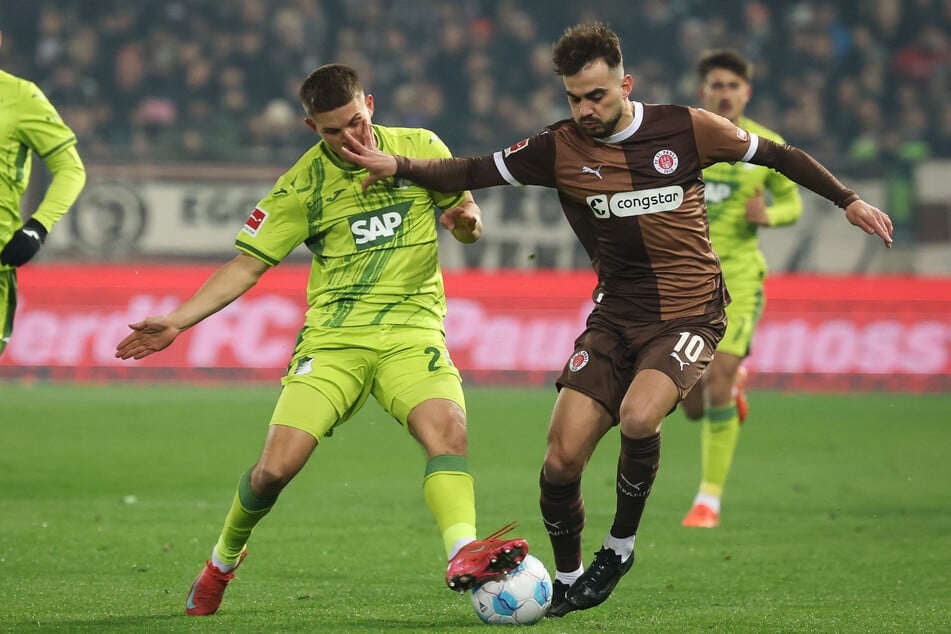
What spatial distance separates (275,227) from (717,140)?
175cm

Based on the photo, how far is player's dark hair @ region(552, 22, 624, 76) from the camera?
18.0 ft

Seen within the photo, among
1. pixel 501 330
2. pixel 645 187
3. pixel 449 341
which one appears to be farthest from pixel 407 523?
pixel 501 330

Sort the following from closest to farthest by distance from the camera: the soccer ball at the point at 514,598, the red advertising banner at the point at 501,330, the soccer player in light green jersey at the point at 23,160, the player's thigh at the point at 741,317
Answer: the soccer ball at the point at 514,598, the soccer player in light green jersey at the point at 23,160, the player's thigh at the point at 741,317, the red advertising banner at the point at 501,330

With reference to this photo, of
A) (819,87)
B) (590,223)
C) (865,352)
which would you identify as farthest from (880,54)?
(590,223)

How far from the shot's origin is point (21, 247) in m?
6.77

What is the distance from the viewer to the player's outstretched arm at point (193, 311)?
5.54 metres

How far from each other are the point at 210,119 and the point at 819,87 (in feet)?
26.1

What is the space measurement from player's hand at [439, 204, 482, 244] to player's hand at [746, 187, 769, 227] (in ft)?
10.3

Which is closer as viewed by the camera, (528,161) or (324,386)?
(324,386)

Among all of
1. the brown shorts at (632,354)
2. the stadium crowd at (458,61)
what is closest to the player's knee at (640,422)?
the brown shorts at (632,354)

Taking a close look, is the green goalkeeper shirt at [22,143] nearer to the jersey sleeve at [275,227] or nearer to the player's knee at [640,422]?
the jersey sleeve at [275,227]

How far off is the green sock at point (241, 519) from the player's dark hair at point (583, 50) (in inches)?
76.1

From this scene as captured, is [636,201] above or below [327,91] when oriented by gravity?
below

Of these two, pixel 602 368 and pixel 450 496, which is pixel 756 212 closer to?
pixel 602 368
